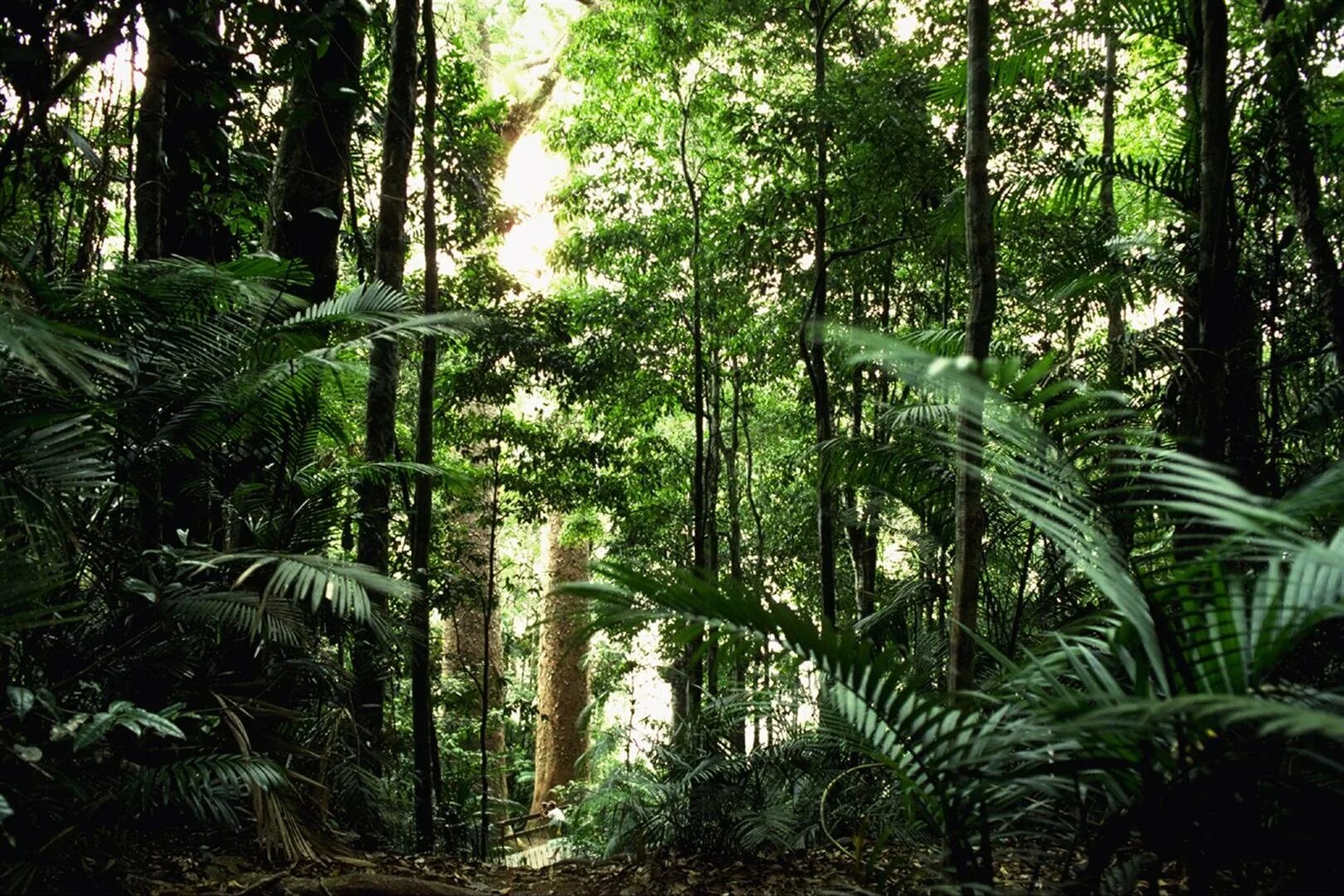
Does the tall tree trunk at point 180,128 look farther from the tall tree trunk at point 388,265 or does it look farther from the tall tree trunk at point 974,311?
the tall tree trunk at point 974,311

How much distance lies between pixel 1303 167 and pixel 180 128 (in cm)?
456

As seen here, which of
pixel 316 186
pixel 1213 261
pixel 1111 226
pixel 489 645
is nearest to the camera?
pixel 1213 261

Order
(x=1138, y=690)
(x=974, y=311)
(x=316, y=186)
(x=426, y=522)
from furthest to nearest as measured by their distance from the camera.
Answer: (x=426, y=522), (x=316, y=186), (x=974, y=311), (x=1138, y=690)

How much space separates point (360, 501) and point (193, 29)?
311 centimetres

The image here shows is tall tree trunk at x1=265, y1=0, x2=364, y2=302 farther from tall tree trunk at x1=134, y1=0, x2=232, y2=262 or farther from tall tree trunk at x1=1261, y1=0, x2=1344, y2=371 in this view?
tall tree trunk at x1=1261, y1=0, x2=1344, y2=371

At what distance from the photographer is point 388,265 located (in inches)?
195

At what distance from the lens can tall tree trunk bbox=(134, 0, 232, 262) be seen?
2.80 meters

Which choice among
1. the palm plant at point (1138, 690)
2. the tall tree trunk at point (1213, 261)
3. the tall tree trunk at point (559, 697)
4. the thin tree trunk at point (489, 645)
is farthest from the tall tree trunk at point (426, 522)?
the tall tree trunk at point (559, 697)

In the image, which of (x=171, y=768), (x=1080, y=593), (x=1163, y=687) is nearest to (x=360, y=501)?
(x=171, y=768)

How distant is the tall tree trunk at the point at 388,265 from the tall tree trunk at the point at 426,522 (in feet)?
0.61

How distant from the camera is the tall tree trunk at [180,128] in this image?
2.80 meters

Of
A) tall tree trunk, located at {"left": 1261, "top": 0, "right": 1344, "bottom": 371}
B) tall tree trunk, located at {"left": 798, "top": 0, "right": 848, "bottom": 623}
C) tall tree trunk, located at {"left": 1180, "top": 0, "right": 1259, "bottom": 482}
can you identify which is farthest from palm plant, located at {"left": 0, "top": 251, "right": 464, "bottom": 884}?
tall tree trunk, located at {"left": 1261, "top": 0, "right": 1344, "bottom": 371}

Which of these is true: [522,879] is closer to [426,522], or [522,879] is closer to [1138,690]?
[426,522]

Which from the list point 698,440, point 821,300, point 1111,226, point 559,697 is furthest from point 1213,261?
point 559,697
